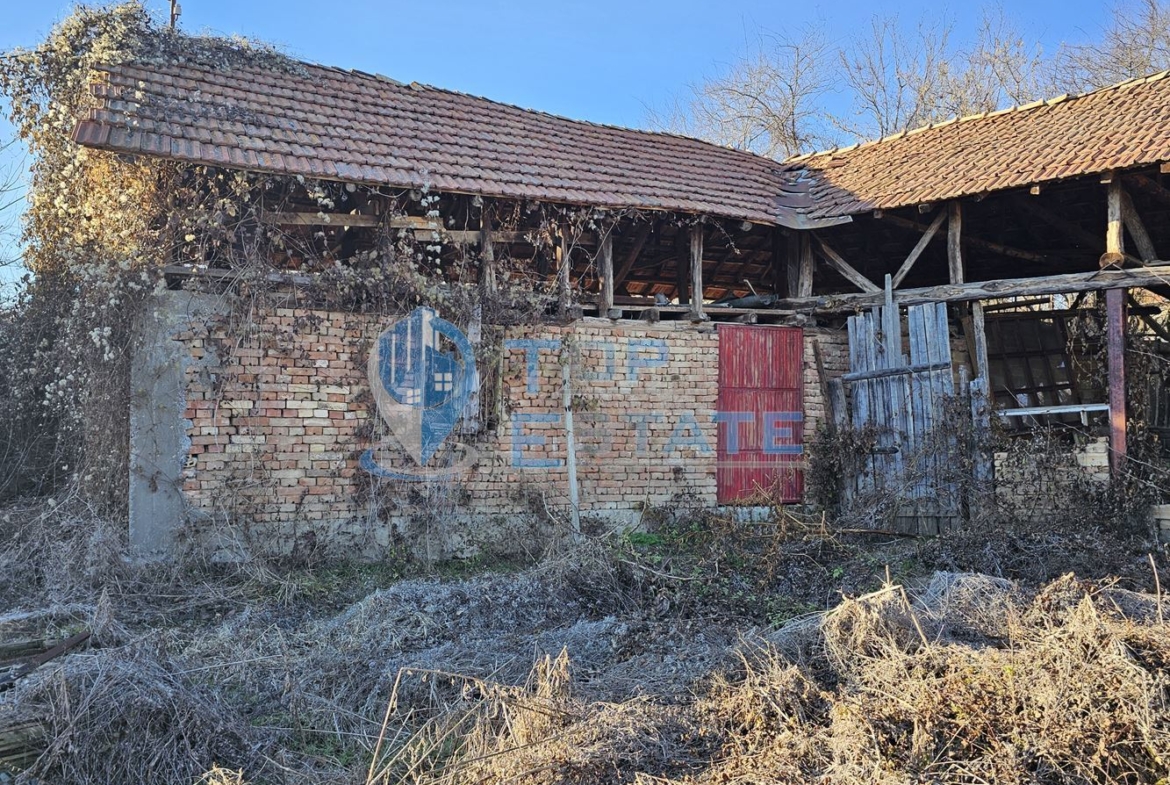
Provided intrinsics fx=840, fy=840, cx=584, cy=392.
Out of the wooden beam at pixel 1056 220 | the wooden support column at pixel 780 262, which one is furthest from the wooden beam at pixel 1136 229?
the wooden support column at pixel 780 262

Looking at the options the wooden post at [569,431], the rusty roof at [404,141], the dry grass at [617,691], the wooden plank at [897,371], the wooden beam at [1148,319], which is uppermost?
the rusty roof at [404,141]

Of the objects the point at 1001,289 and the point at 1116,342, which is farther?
the point at 1001,289

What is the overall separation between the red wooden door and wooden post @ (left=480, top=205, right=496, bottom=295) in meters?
3.13

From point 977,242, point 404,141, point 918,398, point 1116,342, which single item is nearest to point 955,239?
point 977,242

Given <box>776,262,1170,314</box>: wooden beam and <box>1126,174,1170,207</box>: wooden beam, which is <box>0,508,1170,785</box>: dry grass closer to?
<box>776,262,1170,314</box>: wooden beam

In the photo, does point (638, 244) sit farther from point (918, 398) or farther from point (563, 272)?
point (918, 398)

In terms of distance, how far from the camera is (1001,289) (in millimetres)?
10000

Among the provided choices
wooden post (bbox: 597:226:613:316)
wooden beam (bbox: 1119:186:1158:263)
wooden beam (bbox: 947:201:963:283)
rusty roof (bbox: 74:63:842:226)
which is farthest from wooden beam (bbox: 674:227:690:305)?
wooden beam (bbox: 1119:186:1158:263)

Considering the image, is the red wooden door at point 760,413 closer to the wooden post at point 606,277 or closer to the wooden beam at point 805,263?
the wooden beam at point 805,263

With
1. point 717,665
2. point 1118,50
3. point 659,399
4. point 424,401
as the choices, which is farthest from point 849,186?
point 1118,50

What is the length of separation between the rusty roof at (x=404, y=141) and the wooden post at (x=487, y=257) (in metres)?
0.43

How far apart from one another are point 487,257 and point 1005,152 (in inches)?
254

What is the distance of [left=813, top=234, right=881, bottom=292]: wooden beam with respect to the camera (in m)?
11.0

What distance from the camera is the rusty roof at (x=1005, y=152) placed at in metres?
9.11
